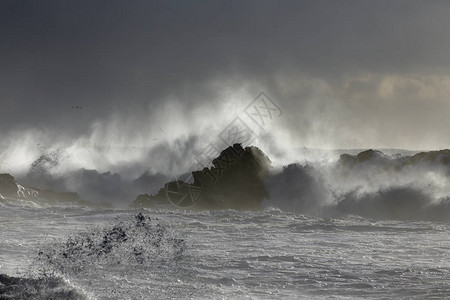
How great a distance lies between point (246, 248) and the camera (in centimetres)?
1359

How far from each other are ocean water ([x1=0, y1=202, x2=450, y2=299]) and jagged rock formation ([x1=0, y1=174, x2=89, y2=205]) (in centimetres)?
486

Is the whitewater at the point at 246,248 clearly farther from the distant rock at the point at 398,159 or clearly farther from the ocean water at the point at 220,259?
the distant rock at the point at 398,159

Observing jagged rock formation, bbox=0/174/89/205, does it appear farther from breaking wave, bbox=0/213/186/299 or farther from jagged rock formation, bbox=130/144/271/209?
breaking wave, bbox=0/213/186/299

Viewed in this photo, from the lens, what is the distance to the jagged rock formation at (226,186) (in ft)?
77.7

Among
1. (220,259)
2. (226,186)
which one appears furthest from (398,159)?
(220,259)

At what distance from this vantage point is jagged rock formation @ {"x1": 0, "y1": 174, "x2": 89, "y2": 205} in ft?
78.8

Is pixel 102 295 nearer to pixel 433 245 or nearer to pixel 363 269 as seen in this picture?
pixel 363 269

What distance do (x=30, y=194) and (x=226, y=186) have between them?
8037mm

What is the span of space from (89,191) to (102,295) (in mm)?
24240

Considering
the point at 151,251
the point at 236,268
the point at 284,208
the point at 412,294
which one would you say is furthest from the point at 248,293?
the point at 284,208

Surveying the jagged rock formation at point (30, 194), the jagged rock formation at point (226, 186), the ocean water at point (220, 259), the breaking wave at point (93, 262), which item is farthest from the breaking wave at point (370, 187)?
the breaking wave at point (93, 262)

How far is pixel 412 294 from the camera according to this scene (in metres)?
9.33

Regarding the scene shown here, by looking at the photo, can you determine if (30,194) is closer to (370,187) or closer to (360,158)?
(370,187)

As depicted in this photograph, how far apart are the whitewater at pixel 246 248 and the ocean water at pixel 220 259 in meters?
0.03
